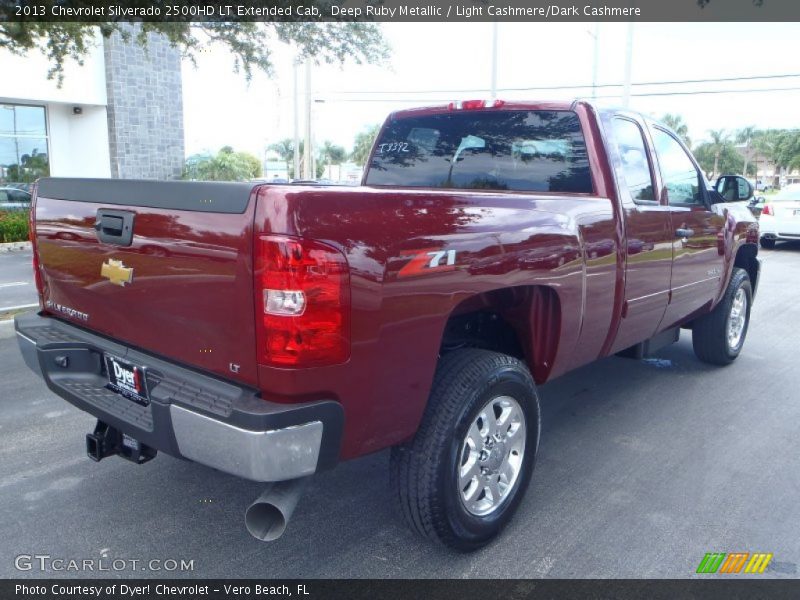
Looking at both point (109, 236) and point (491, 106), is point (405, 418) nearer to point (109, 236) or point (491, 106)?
point (109, 236)

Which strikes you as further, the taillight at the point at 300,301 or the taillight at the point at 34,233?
the taillight at the point at 34,233

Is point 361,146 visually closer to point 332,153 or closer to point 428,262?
point 332,153

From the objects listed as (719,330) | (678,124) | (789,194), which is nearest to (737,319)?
(719,330)

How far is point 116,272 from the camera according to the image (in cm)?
276

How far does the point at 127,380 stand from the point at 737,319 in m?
5.28

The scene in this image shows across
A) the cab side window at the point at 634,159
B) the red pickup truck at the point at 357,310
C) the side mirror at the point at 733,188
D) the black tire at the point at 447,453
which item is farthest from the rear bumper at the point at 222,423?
the side mirror at the point at 733,188

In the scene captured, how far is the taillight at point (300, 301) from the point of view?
2.16 meters

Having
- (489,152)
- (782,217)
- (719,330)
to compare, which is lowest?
(719,330)

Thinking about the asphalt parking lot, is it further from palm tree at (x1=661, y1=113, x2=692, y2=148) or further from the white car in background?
palm tree at (x1=661, y1=113, x2=692, y2=148)

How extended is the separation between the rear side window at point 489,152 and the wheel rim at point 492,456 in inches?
57.4

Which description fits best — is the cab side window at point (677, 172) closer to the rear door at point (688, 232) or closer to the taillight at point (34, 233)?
the rear door at point (688, 232)

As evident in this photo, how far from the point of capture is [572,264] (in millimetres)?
3361

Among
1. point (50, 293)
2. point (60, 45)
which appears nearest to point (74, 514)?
point (50, 293)

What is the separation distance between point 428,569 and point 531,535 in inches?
22.0
